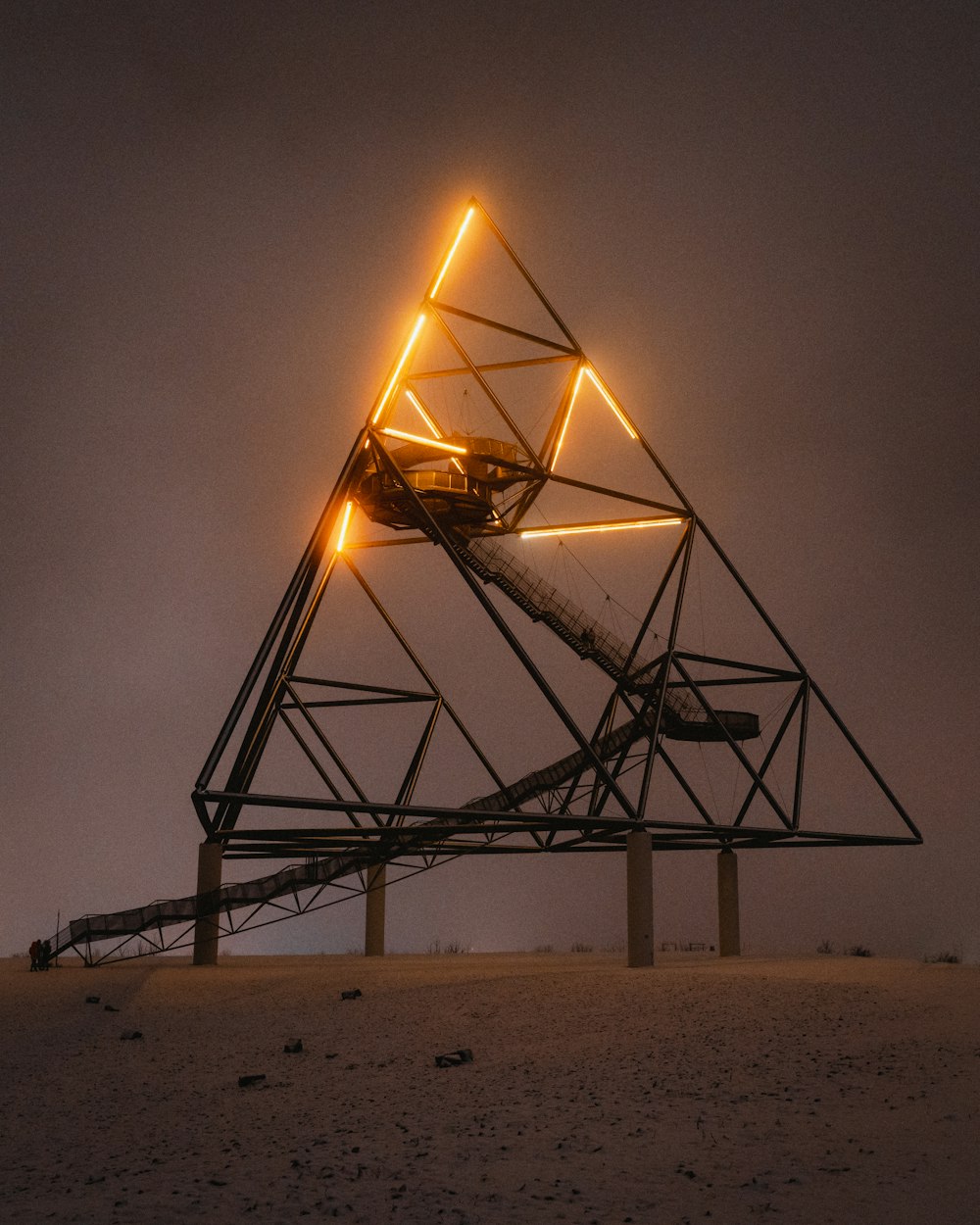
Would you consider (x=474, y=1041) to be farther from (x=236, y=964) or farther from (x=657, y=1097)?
(x=236, y=964)

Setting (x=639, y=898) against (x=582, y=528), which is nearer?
(x=639, y=898)

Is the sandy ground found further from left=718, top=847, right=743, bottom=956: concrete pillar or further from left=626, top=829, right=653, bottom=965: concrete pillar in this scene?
left=718, top=847, right=743, bottom=956: concrete pillar

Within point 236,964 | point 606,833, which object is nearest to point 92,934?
point 236,964

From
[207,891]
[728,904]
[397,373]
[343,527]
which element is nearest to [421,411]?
[397,373]

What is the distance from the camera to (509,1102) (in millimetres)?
15180

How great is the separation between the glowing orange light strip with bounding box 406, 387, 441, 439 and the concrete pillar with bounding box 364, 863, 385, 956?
13648mm

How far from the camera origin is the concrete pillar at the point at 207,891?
102ft

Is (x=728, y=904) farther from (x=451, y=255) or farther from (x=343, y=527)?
(x=451, y=255)

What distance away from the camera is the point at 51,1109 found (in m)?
16.1

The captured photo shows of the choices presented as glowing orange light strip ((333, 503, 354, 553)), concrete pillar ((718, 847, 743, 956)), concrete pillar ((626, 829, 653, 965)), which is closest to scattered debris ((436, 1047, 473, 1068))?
concrete pillar ((626, 829, 653, 965))

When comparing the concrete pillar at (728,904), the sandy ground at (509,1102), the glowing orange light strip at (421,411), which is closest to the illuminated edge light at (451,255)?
the glowing orange light strip at (421,411)

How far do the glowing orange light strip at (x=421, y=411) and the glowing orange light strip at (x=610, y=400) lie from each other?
13.5ft

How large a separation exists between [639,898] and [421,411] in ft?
43.1

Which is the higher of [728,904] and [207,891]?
[207,891]
